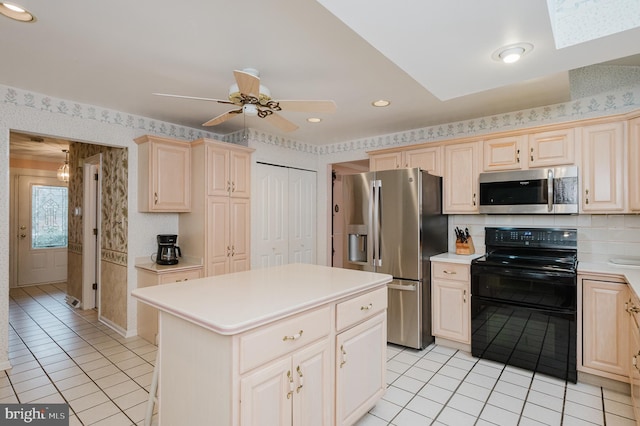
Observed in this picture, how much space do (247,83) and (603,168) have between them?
291 cm

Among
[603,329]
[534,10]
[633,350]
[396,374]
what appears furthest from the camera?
[396,374]

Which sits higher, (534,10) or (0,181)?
(534,10)

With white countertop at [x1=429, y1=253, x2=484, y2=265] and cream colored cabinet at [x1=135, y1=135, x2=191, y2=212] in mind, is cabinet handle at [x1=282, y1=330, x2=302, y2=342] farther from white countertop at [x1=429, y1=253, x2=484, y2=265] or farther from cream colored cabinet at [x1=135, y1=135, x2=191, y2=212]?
cream colored cabinet at [x1=135, y1=135, x2=191, y2=212]

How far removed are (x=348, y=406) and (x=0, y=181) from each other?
10.9 ft

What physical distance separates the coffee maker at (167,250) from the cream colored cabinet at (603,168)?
13.0 feet

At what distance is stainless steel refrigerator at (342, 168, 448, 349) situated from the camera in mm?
3207

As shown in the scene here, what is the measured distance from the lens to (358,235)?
359cm

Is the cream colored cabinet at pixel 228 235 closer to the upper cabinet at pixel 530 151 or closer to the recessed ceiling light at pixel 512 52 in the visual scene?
the upper cabinet at pixel 530 151

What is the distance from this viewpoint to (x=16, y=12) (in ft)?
5.75

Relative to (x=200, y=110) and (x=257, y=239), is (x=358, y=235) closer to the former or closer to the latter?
(x=257, y=239)

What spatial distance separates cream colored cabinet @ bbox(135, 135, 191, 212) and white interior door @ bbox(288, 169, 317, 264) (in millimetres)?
1511

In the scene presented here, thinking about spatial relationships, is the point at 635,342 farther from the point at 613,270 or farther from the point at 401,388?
the point at 401,388

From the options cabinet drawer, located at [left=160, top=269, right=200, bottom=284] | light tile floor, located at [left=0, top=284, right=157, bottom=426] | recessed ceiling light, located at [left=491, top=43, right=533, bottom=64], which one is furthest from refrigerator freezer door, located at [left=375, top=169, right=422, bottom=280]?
light tile floor, located at [left=0, top=284, right=157, bottom=426]

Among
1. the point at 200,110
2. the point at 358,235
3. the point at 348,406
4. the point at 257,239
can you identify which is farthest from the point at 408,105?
the point at 348,406
